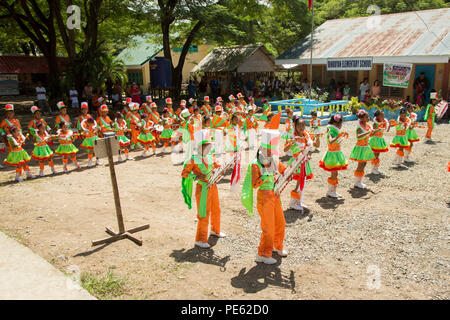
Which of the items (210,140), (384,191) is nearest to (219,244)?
(210,140)

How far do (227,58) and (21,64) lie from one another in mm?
22602

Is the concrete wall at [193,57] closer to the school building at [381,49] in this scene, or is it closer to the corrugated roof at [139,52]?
the corrugated roof at [139,52]

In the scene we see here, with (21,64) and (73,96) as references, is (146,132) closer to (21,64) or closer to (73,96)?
(73,96)

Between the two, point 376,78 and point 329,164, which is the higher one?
point 376,78

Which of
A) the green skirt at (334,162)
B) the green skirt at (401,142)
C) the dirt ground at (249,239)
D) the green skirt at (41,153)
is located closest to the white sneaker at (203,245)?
the dirt ground at (249,239)

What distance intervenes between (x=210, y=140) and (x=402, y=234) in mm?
3772

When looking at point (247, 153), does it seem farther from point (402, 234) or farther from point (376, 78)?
point (376, 78)

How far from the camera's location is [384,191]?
8.95 m

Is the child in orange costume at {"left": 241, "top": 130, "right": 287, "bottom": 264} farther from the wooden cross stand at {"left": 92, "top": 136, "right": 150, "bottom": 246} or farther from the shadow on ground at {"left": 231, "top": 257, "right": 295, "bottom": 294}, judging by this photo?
Answer: the wooden cross stand at {"left": 92, "top": 136, "right": 150, "bottom": 246}

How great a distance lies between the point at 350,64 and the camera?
71.8ft

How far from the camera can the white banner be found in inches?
830

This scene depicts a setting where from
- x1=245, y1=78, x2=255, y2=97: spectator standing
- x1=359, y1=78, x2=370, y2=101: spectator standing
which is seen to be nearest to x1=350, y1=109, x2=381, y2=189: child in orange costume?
x1=359, y1=78, x2=370, y2=101: spectator standing

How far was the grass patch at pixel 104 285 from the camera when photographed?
16.8 feet

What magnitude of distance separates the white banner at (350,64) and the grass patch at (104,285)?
64.2ft
